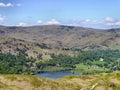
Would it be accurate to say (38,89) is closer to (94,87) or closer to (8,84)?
(8,84)

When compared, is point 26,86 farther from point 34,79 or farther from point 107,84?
point 107,84

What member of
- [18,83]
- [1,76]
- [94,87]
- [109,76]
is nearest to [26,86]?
[18,83]

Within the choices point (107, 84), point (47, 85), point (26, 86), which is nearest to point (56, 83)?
point (47, 85)

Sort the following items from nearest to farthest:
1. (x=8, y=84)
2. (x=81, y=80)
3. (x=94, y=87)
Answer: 1. (x=8, y=84)
2. (x=94, y=87)
3. (x=81, y=80)

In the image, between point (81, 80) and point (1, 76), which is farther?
point (81, 80)

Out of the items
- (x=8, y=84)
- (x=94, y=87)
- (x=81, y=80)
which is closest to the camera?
(x=8, y=84)

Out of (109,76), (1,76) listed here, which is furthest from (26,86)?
(109,76)

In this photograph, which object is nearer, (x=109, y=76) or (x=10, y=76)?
(x=10, y=76)
